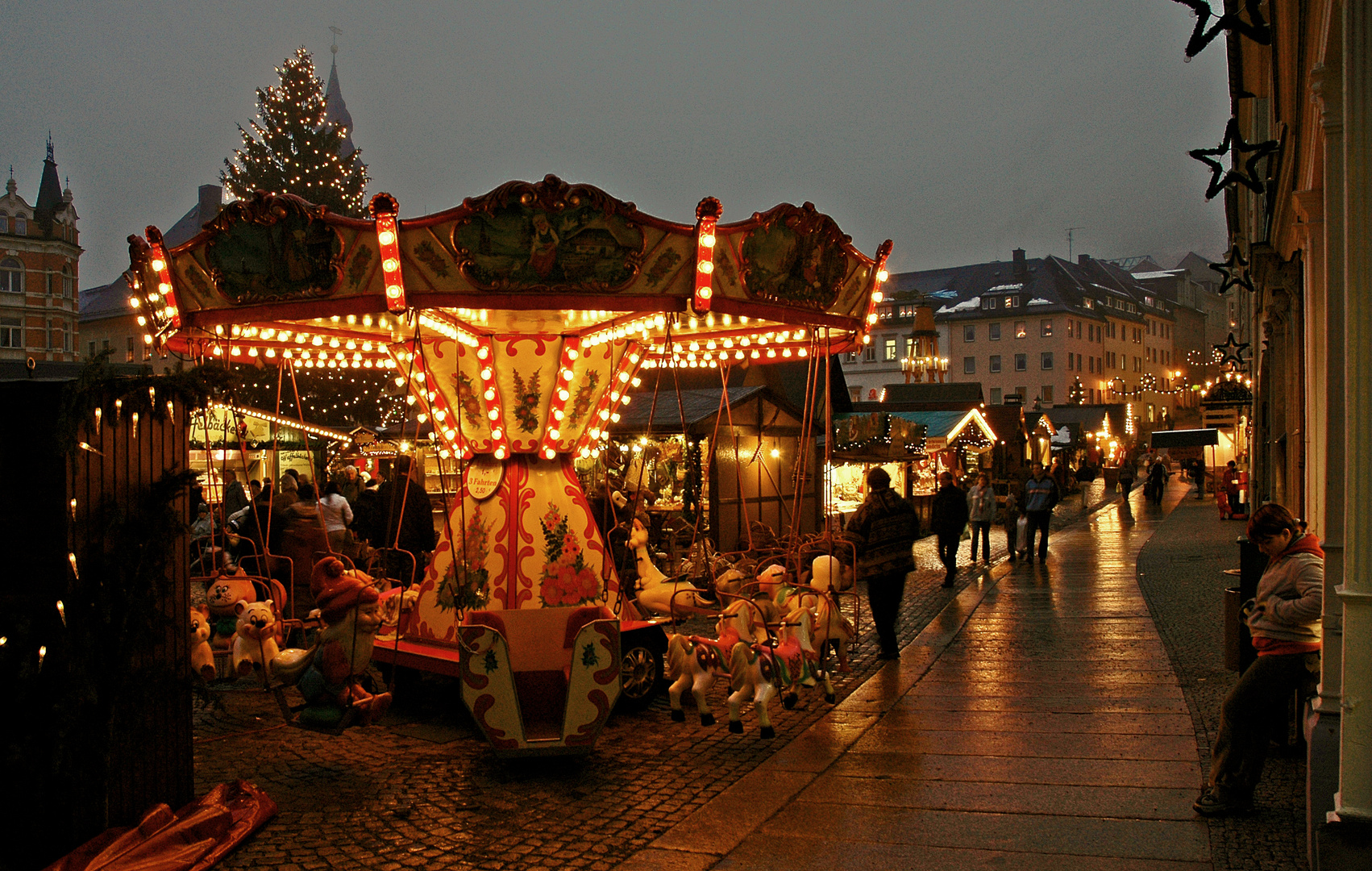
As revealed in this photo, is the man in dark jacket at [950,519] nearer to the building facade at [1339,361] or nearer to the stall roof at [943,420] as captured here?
the building facade at [1339,361]

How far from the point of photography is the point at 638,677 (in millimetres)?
8359

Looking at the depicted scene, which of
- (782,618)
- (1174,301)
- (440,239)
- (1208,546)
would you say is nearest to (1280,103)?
(782,618)

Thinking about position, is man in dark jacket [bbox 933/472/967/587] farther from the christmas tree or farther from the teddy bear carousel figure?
the christmas tree

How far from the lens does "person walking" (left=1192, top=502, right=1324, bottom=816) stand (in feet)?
17.4

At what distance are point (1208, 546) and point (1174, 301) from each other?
96908mm

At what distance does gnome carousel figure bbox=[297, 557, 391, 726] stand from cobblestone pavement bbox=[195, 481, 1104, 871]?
44 cm

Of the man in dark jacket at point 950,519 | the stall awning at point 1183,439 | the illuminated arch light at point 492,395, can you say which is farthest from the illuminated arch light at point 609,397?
the stall awning at point 1183,439

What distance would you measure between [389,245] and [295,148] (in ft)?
80.5

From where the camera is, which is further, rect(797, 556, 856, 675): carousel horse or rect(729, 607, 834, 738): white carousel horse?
rect(797, 556, 856, 675): carousel horse

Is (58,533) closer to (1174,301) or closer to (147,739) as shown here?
(147,739)

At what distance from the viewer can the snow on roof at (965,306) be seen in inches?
3282

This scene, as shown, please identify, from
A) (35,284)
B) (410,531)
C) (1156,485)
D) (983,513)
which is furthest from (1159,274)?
(410,531)

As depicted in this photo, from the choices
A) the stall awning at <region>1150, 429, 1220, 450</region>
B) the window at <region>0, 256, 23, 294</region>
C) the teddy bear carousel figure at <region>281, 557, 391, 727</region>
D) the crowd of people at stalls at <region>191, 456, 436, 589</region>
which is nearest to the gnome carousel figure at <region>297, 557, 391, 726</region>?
the teddy bear carousel figure at <region>281, 557, 391, 727</region>

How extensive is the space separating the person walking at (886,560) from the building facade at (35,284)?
59441 mm
